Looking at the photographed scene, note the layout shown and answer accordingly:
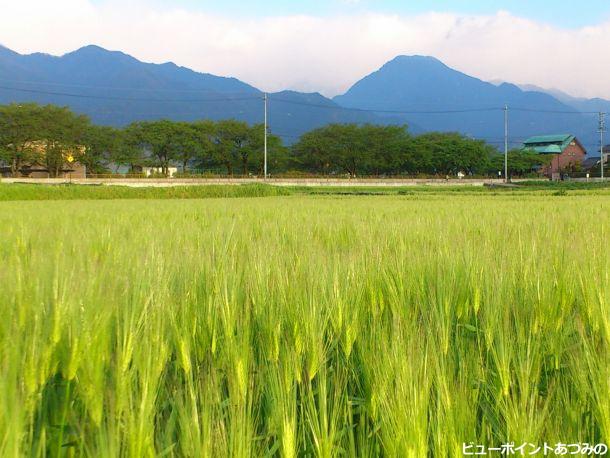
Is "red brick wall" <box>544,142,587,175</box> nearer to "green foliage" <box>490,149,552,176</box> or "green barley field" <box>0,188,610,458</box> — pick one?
"green foliage" <box>490,149,552,176</box>

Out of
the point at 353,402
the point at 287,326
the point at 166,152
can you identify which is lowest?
the point at 353,402

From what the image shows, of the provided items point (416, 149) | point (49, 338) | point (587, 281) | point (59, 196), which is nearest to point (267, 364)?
point (49, 338)

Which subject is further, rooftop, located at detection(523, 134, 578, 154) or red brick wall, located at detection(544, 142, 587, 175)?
rooftop, located at detection(523, 134, 578, 154)

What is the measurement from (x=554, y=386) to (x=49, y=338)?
42.5 inches

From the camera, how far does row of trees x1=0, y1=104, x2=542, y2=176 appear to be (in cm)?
6625

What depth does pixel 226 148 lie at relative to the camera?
80.9 metres

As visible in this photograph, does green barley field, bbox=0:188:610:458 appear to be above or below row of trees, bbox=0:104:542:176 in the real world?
below

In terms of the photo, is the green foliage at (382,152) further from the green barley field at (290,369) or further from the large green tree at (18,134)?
the green barley field at (290,369)

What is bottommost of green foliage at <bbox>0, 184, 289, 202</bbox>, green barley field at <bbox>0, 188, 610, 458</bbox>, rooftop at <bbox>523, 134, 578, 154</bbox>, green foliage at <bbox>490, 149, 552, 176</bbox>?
green barley field at <bbox>0, 188, 610, 458</bbox>

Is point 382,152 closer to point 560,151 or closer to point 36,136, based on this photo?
point 560,151

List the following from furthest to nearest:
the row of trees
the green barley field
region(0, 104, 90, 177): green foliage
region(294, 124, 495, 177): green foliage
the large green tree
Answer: region(294, 124, 495, 177): green foliage
the row of trees
region(0, 104, 90, 177): green foliage
the large green tree
the green barley field

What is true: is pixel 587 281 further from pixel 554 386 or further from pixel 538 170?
pixel 538 170

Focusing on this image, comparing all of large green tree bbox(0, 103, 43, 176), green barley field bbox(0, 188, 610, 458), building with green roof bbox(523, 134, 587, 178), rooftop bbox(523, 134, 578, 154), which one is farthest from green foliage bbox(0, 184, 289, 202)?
rooftop bbox(523, 134, 578, 154)

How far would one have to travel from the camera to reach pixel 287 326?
142 centimetres
